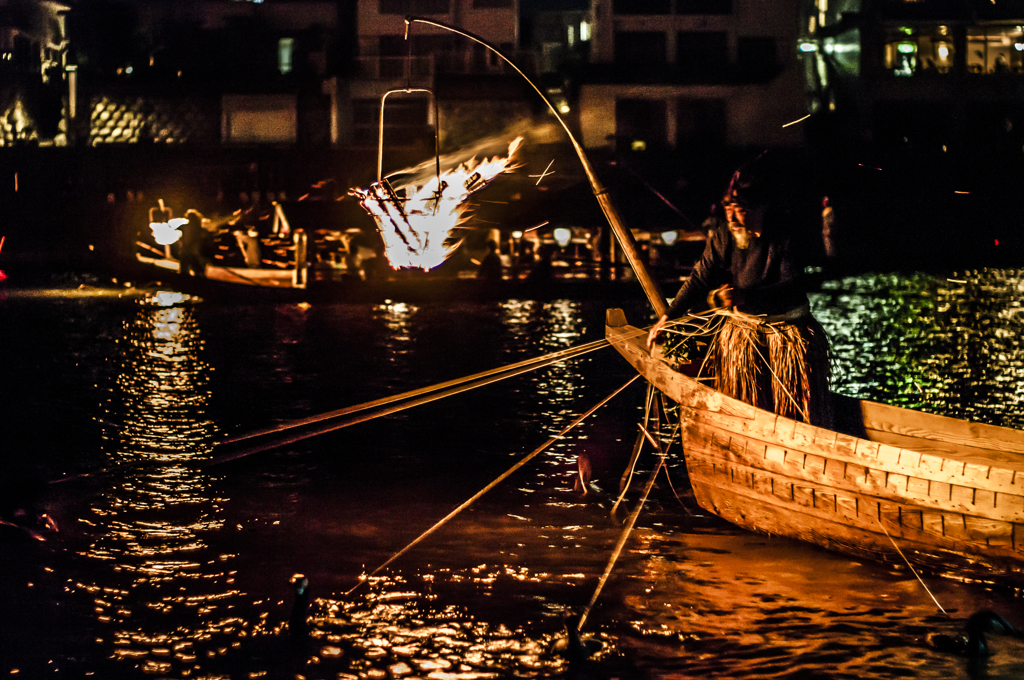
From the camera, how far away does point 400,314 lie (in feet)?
69.3

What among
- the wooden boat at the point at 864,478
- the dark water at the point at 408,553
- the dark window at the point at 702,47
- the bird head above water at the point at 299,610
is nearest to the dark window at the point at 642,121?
the dark window at the point at 702,47

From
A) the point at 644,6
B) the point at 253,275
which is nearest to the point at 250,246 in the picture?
the point at 253,275

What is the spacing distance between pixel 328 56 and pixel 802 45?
18.4m

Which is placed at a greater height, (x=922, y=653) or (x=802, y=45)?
(x=802, y=45)

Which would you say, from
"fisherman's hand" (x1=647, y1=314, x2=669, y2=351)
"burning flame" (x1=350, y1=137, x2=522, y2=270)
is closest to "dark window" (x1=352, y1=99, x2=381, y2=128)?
"burning flame" (x1=350, y1=137, x2=522, y2=270)

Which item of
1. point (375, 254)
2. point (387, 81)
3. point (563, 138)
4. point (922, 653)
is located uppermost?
point (387, 81)

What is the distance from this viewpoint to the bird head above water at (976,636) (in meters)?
4.68

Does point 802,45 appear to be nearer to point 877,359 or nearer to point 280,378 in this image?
point 877,359

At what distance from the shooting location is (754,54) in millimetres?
36688

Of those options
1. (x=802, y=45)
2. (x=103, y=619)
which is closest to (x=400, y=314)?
(x=103, y=619)

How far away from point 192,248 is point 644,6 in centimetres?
1982

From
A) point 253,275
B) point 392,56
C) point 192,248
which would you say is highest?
point 392,56

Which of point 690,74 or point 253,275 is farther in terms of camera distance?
point 690,74

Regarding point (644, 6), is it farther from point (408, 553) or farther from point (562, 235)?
point (408, 553)
